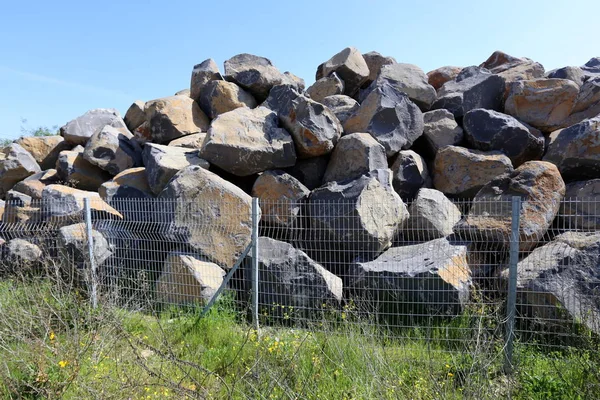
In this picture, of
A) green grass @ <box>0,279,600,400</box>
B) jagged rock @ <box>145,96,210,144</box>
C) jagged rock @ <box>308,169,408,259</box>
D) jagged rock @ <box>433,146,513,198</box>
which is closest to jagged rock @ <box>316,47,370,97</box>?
jagged rock @ <box>145,96,210,144</box>

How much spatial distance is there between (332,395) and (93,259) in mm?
3880

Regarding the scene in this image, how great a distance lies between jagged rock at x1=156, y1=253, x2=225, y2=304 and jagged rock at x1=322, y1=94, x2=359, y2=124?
405cm

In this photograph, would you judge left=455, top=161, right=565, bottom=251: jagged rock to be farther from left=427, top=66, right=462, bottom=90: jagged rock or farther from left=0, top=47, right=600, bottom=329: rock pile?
left=427, top=66, right=462, bottom=90: jagged rock

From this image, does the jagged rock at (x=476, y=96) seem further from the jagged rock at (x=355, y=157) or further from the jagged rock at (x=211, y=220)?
the jagged rock at (x=211, y=220)

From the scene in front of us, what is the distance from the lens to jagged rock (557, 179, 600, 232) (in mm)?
5836

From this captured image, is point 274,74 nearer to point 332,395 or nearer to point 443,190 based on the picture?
point 443,190

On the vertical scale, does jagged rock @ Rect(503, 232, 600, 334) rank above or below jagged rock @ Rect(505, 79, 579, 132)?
below

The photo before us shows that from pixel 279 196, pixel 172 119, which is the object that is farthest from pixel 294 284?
pixel 172 119

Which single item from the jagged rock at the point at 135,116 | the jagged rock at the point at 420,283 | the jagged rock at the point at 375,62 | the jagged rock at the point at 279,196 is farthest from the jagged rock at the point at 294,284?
the jagged rock at the point at 375,62

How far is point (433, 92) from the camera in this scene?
9164 millimetres

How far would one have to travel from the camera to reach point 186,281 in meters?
5.99

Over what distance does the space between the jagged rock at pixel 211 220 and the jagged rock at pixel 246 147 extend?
0.94 meters

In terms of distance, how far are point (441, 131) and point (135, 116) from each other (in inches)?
266

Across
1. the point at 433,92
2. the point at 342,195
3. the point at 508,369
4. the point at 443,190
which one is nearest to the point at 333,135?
the point at 342,195
